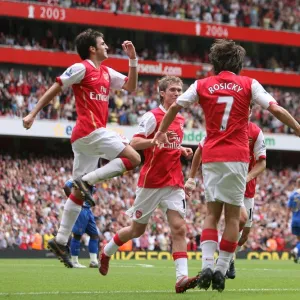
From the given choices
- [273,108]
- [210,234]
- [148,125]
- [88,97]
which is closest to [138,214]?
[148,125]

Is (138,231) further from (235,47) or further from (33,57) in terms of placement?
(33,57)

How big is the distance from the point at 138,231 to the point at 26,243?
1682cm

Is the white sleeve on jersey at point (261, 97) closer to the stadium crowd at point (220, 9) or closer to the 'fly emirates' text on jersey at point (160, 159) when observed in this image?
the 'fly emirates' text on jersey at point (160, 159)

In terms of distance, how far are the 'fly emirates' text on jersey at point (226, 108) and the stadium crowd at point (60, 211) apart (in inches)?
729

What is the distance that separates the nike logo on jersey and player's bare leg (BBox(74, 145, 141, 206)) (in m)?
1.90

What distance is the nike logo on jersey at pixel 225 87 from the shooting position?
9852 mm

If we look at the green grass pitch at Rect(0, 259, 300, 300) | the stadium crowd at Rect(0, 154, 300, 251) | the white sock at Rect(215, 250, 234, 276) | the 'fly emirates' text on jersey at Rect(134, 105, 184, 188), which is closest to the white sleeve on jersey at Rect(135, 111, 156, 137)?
the 'fly emirates' text on jersey at Rect(134, 105, 184, 188)

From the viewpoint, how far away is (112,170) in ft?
37.7

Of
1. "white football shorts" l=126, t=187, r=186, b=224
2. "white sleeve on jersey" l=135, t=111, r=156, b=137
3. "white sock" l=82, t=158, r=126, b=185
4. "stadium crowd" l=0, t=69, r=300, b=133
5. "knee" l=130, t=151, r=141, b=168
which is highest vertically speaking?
"white sleeve on jersey" l=135, t=111, r=156, b=137

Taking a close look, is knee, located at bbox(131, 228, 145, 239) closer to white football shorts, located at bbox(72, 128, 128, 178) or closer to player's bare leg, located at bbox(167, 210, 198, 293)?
player's bare leg, located at bbox(167, 210, 198, 293)

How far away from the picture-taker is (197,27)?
4541 centimetres

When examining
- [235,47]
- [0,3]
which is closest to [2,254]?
[0,3]

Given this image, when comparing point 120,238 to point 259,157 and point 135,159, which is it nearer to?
point 135,159

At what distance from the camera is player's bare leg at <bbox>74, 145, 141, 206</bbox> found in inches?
446
